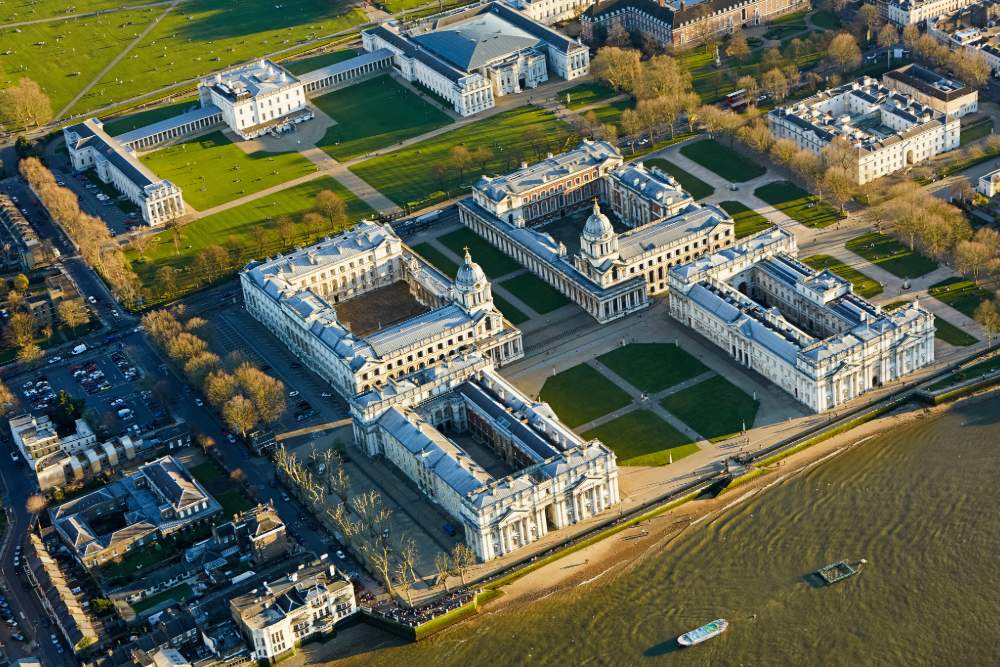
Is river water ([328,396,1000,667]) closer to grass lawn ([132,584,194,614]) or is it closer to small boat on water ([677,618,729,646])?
small boat on water ([677,618,729,646])

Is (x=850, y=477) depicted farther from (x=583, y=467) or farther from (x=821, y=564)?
(x=583, y=467)

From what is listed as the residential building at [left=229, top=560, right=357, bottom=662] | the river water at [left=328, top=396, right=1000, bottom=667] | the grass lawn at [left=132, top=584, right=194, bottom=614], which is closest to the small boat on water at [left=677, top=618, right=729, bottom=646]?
the river water at [left=328, top=396, right=1000, bottom=667]

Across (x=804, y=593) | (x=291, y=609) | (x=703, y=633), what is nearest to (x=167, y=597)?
(x=291, y=609)

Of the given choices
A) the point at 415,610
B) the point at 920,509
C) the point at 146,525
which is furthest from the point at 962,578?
the point at 146,525

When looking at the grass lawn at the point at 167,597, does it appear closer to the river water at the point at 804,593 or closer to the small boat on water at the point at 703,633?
the river water at the point at 804,593

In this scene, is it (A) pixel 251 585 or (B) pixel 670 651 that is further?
(A) pixel 251 585
